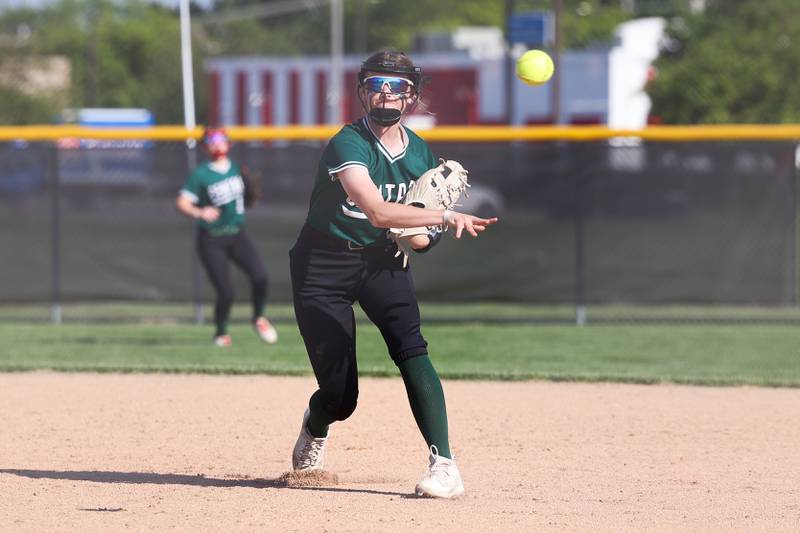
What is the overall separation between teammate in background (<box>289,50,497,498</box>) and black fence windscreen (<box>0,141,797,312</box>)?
25.9ft

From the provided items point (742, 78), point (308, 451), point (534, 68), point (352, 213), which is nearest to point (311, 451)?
point (308, 451)

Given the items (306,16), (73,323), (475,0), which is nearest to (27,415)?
(73,323)

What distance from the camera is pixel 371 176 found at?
5438 mm

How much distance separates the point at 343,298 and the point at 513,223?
26.2 feet

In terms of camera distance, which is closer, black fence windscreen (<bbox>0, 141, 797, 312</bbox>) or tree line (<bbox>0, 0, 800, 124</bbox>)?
black fence windscreen (<bbox>0, 141, 797, 312</bbox>)

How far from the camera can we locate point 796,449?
7043mm

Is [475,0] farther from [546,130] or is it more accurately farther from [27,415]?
[27,415]

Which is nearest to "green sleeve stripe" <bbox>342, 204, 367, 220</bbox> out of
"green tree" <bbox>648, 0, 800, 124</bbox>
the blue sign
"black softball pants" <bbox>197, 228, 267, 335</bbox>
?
"black softball pants" <bbox>197, 228, 267, 335</bbox>

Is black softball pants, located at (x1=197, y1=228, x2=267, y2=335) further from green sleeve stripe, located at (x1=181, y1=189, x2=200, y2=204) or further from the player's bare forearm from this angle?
the player's bare forearm

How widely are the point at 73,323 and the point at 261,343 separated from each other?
9.19 ft

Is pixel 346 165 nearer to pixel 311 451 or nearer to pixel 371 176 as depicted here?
pixel 371 176

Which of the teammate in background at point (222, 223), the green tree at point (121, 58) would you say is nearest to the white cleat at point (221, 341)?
the teammate in background at point (222, 223)

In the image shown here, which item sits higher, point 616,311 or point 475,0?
point 475,0

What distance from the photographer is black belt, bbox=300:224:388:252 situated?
18.3ft
